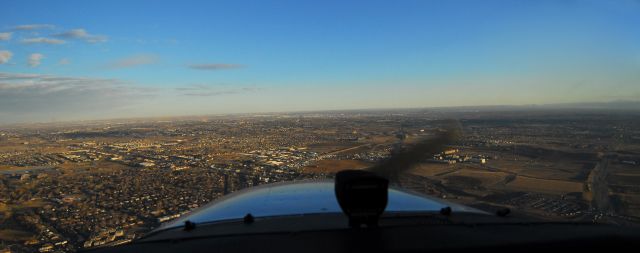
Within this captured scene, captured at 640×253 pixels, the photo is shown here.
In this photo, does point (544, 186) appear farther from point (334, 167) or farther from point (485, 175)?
point (334, 167)

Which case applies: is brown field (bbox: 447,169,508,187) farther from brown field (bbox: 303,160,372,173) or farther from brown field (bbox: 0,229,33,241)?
brown field (bbox: 0,229,33,241)

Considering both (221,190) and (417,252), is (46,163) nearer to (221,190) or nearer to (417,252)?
(221,190)

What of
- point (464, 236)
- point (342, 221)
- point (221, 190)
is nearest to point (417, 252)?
point (464, 236)

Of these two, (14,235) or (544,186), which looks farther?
(544,186)

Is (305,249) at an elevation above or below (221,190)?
above

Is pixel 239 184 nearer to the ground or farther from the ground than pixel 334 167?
nearer to the ground

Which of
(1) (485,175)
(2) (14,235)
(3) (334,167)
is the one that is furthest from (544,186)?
(2) (14,235)

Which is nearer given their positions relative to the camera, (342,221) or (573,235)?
(573,235)

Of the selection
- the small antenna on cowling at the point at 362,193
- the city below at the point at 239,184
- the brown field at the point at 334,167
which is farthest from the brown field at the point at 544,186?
the small antenna on cowling at the point at 362,193

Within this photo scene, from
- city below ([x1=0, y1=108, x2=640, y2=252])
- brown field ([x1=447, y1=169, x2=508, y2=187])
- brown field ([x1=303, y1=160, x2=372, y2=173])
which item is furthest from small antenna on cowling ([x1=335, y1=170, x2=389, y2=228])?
brown field ([x1=447, y1=169, x2=508, y2=187])
